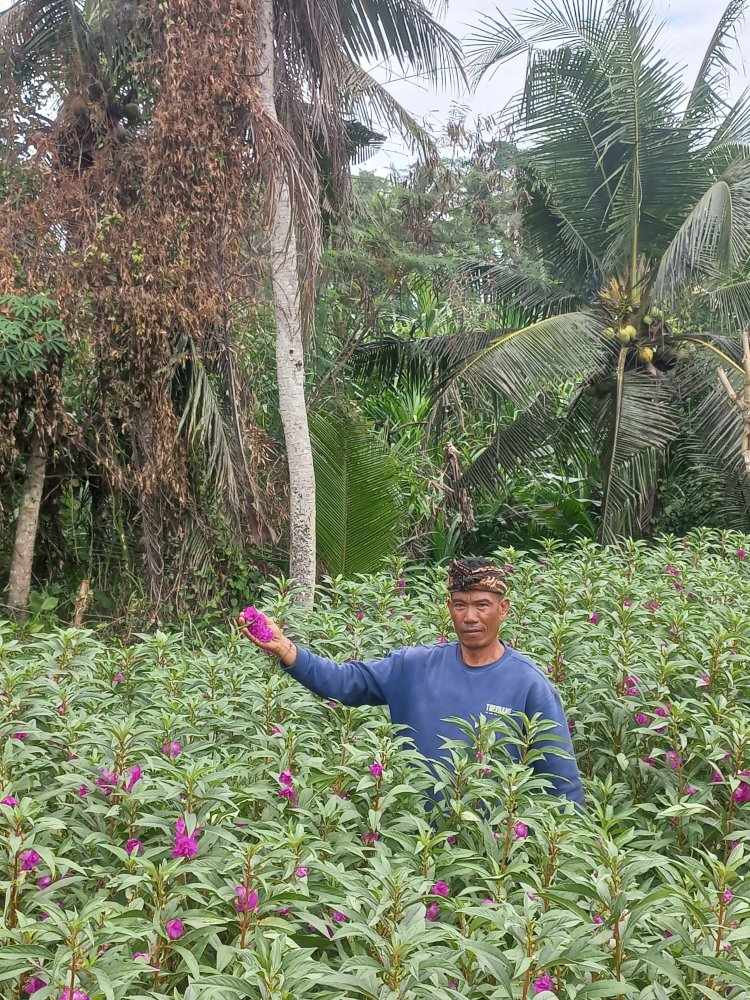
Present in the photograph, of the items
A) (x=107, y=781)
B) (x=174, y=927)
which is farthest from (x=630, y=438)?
(x=174, y=927)

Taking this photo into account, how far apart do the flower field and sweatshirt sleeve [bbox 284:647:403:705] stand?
0.08 metres

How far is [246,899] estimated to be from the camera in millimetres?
2109

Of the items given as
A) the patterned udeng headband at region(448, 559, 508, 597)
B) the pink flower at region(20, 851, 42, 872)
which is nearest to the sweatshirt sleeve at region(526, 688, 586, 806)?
the patterned udeng headband at region(448, 559, 508, 597)

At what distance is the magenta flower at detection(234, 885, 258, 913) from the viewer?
2111mm

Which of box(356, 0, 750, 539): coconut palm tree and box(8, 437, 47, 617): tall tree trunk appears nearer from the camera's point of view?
box(8, 437, 47, 617): tall tree trunk

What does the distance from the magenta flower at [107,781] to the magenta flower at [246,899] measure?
590mm

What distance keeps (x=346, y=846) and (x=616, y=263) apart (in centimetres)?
981

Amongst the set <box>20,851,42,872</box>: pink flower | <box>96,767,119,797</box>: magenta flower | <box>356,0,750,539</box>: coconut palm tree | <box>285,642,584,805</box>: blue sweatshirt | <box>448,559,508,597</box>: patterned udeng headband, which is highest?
<box>356,0,750,539</box>: coconut palm tree

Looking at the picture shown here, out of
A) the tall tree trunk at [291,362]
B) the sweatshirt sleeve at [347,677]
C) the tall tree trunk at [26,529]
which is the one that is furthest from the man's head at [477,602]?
the tall tree trunk at [26,529]

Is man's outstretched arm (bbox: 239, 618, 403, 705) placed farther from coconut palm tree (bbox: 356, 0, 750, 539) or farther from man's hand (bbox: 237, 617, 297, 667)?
coconut palm tree (bbox: 356, 0, 750, 539)

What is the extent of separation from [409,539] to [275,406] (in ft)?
7.16

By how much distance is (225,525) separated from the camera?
29.5 feet

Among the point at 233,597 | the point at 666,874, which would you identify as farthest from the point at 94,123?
the point at 666,874

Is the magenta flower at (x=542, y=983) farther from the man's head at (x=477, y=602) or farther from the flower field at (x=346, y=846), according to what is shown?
the man's head at (x=477, y=602)
